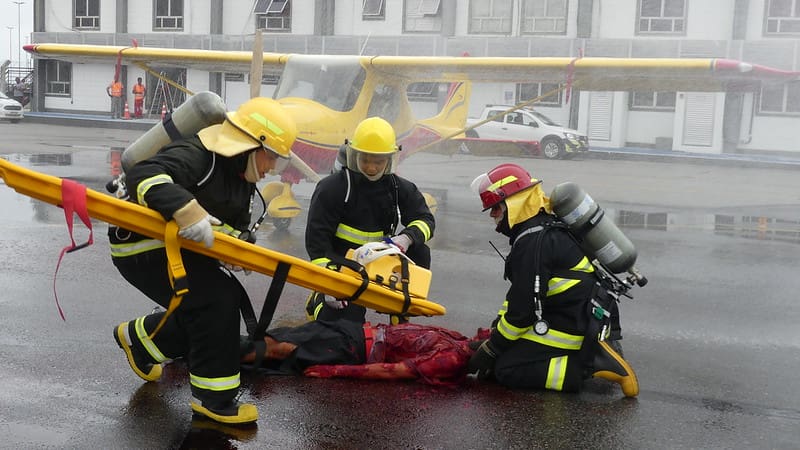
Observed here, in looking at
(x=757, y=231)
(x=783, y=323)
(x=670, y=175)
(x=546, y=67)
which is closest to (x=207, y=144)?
(x=783, y=323)

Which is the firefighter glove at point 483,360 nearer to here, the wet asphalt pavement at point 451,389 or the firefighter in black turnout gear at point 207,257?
the wet asphalt pavement at point 451,389

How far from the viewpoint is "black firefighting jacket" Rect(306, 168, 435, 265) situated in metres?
5.72

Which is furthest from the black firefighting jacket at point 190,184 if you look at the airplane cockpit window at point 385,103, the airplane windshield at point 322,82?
the airplane cockpit window at point 385,103

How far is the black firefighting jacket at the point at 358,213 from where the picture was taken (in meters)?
5.72

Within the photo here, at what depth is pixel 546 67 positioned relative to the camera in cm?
1497

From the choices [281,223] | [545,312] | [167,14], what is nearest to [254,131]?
[545,312]

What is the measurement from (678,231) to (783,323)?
5.21 m

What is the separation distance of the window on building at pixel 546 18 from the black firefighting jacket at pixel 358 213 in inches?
975

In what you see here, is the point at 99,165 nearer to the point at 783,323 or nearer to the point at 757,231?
the point at 757,231

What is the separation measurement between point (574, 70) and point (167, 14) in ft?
87.7

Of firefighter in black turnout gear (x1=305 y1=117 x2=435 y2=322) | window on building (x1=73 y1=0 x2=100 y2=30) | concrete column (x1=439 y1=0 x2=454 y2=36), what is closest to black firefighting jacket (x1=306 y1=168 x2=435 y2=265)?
firefighter in black turnout gear (x1=305 y1=117 x2=435 y2=322)

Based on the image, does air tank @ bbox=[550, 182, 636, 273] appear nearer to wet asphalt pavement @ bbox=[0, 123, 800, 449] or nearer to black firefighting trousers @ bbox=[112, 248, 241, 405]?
wet asphalt pavement @ bbox=[0, 123, 800, 449]

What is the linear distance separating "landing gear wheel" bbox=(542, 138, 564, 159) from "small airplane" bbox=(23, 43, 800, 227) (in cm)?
950

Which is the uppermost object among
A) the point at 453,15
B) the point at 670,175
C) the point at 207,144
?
the point at 453,15
